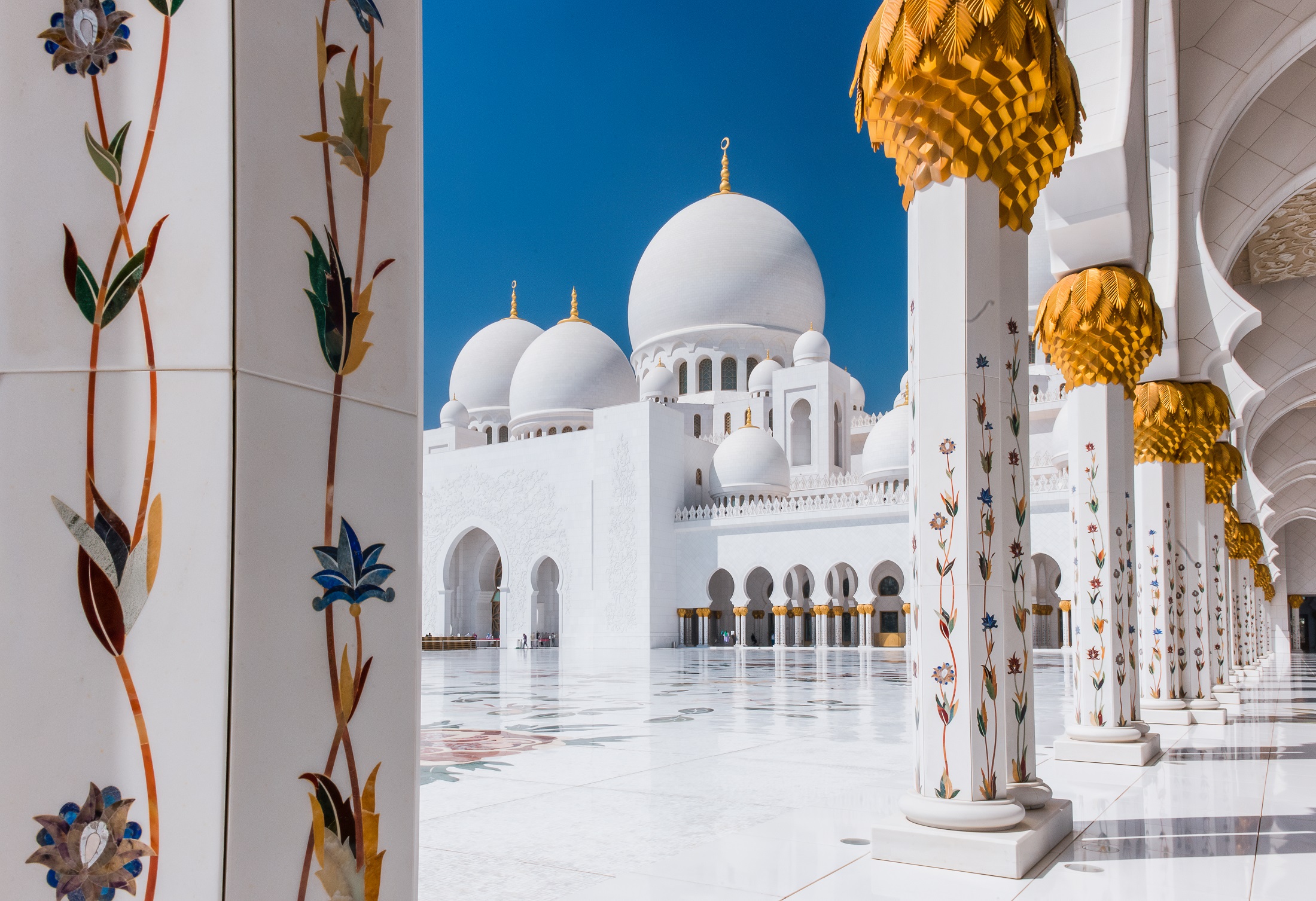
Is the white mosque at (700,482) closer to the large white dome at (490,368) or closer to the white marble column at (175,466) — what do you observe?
the large white dome at (490,368)

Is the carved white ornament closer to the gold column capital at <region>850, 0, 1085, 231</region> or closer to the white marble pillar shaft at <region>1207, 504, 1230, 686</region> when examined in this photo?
the white marble pillar shaft at <region>1207, 504, 1230, 686</region>

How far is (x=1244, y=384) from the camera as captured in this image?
721 centimetres

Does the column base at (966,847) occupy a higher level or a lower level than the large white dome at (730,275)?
lower

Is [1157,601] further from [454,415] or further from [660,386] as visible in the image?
[454,415]

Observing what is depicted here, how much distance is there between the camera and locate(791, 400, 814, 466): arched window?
21000mm

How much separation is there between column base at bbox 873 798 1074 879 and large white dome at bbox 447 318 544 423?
25021mm

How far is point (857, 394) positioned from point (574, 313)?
7552 millimetres

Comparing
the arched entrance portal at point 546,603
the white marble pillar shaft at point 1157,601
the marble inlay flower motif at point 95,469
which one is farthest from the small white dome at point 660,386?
the marble inlay flower motif at point 95,469

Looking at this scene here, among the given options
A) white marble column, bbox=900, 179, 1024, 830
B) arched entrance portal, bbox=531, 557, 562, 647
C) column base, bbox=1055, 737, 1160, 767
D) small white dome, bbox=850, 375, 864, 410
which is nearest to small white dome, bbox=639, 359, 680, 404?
Answer: arched entrance portal, bbox=531, 557, 562, 647

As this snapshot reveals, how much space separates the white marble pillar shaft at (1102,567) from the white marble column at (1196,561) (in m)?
2.00

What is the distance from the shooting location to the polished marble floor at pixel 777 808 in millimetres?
2193

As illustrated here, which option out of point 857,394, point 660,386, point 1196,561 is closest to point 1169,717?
point 1196,561

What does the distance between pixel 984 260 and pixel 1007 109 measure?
1.28 feet

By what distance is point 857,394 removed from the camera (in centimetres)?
2580
